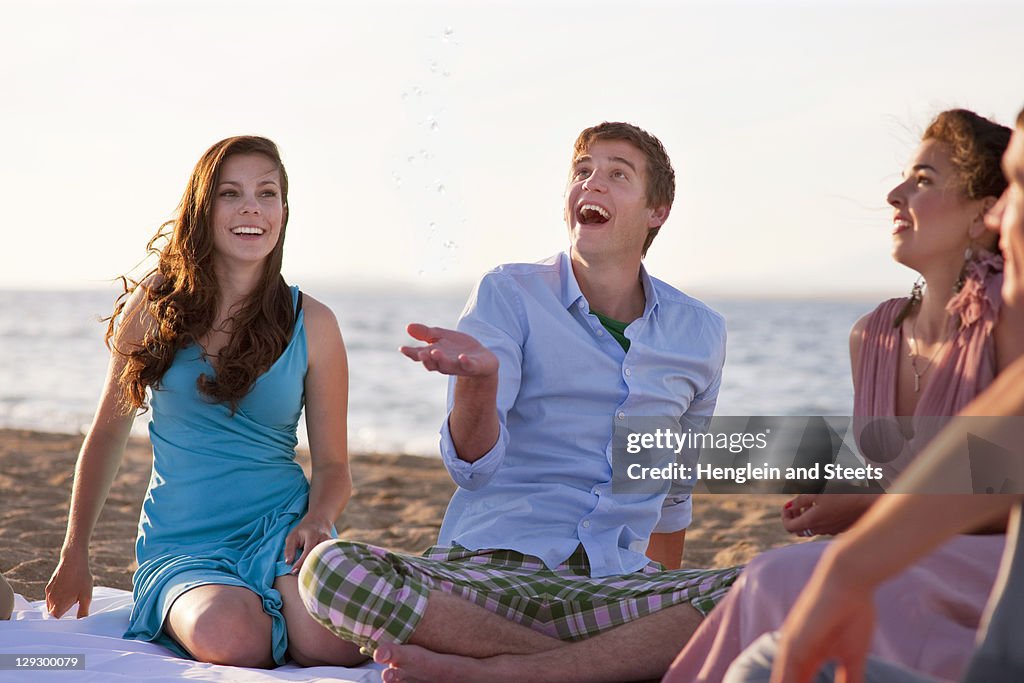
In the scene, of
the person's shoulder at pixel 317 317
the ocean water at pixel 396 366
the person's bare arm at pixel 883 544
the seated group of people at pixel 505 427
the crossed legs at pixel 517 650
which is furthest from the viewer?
the ocean water at pixel 396 366

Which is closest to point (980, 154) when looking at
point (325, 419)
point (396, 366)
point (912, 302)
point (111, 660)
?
point (912, 302)

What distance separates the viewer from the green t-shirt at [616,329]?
362 cm

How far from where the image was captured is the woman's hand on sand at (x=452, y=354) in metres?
2.76

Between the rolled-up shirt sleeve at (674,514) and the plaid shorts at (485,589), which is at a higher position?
the rolled-up shirt sleeve at (674,514)

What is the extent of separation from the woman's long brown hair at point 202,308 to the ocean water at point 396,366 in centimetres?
809

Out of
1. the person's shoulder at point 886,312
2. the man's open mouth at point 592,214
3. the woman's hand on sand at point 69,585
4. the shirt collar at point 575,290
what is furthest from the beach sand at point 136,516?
the person's shoulder at point 886,312

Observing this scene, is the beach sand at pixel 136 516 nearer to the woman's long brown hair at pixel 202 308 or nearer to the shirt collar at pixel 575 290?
the woman's long brown hair at pixel 202 308

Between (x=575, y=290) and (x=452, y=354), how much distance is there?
85 cm

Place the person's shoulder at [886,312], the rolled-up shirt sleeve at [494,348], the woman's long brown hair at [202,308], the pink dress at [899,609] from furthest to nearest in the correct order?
the woman's long brown hair at [202,308] → the rolled-up shirt sleeve at [494,348] → the person's shoulder at [886,312] → the pink dress at [899,609]

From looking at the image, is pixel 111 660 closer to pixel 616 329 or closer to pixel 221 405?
pixel 221 405

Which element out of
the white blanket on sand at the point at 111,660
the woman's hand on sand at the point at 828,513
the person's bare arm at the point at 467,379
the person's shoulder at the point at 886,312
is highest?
the person's shoulder at the point at 886,312

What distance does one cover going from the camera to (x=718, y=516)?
695cm

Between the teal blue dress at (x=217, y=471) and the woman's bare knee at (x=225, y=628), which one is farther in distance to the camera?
the teal blue dress at (x=217, y=471)

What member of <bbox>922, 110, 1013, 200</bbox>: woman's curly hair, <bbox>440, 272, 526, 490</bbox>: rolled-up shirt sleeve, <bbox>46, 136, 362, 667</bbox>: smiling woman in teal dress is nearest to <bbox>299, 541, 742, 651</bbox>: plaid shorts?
<bbox>440, 272, 526, 490</bbox>: rolled-up shirt sleeve
